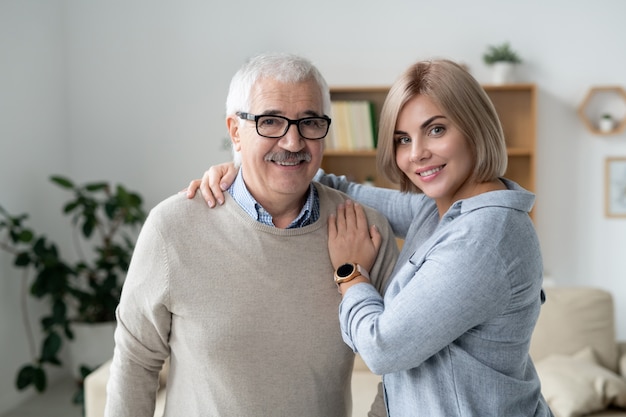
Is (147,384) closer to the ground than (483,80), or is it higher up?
closer to the ground

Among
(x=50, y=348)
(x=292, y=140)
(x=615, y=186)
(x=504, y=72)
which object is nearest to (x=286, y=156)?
(x=292, y=140)

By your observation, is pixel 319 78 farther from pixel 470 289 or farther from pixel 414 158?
pixel 470 289

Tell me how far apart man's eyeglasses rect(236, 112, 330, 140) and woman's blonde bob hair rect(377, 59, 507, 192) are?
0.19 m

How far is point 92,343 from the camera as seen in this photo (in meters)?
4.04

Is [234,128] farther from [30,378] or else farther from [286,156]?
[30,378]

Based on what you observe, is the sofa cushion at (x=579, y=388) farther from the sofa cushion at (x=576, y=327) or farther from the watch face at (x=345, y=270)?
the watch face at (x=345, y=270)

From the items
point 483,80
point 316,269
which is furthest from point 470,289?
point 483,80

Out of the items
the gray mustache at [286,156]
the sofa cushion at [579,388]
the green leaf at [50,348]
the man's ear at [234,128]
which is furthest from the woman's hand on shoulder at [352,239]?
the green leaf at [50,348]

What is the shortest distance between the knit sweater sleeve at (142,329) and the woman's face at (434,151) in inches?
23.4

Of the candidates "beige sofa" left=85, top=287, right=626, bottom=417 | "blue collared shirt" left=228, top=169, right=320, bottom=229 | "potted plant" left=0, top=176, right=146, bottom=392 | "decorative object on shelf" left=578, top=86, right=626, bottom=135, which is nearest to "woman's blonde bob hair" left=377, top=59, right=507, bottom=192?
"blue collared shirt" left=228, top=169, right=320, bottom=229

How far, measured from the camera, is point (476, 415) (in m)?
1.31

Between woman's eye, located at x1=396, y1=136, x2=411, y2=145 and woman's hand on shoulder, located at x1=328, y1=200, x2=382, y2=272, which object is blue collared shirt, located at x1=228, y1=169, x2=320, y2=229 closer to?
woman's hand on shoulder, located at x1=328, y1=200, x2=382, y2=272

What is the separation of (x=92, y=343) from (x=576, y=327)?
278 cm

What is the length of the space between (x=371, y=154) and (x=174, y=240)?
3.12 m
